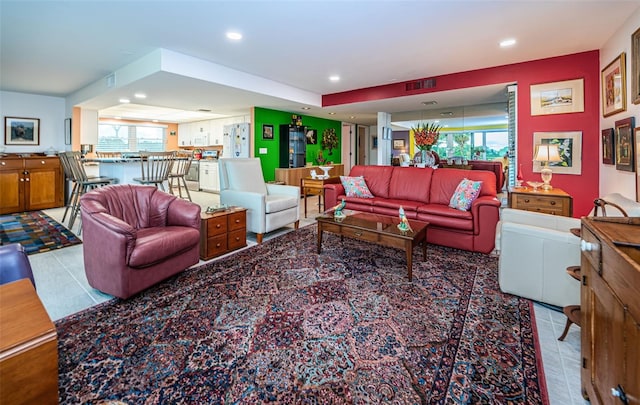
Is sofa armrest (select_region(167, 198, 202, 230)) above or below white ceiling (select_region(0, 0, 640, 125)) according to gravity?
below

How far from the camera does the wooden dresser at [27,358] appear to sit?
90 cm

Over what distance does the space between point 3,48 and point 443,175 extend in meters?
5.94

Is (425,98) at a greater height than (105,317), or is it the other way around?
(425,98)

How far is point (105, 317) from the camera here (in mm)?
2066

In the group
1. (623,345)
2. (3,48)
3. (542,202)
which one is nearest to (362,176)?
(542,202)

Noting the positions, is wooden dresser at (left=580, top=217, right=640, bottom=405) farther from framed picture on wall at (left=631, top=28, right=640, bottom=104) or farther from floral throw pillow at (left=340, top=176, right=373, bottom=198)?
floral throw pillow at (left=340, top=176, right=373, bottom=198)

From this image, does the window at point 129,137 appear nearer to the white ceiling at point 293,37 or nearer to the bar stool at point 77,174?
the white ceiling at point 293,37

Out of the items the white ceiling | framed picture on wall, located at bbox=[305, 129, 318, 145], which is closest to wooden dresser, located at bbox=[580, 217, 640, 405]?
the white ceiling

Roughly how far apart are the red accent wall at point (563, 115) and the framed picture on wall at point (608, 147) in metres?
0.31

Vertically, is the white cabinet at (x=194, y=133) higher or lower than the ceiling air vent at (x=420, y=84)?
higher

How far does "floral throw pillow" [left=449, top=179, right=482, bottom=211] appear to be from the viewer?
145 inches

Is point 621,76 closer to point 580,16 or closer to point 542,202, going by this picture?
point 580,16

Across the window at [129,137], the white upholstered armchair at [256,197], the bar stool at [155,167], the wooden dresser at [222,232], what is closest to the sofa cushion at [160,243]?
the wooden dresser at [222,232]

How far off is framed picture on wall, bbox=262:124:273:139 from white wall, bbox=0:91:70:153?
447 centimetres
